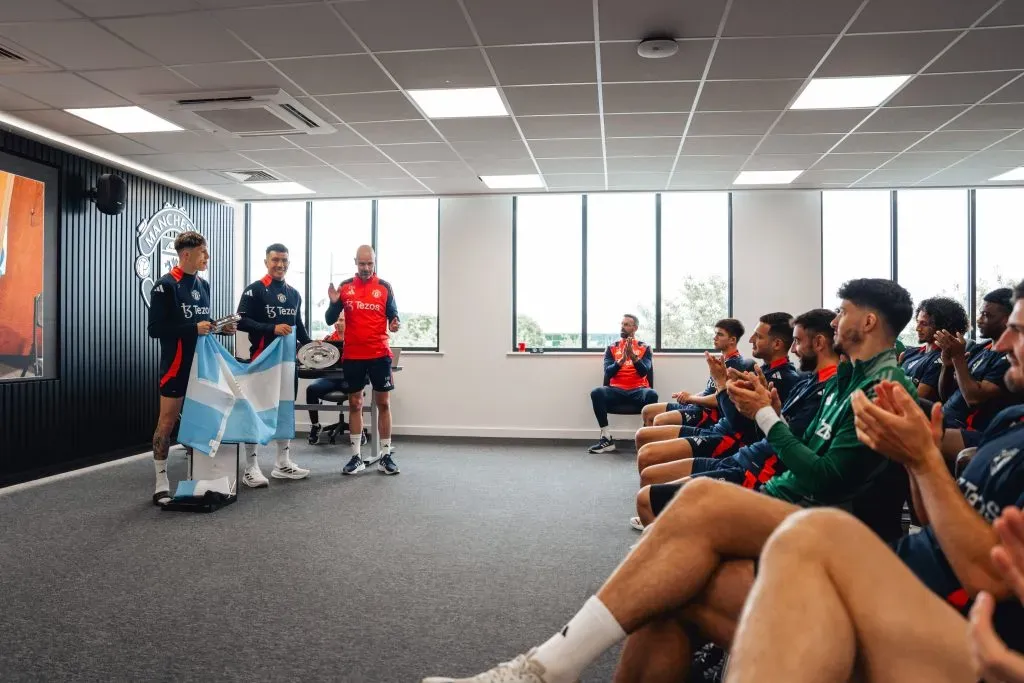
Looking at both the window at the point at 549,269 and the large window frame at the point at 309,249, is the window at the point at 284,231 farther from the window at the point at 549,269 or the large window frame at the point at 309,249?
the window at the point at 549,269

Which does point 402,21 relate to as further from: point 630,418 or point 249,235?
point 249,235

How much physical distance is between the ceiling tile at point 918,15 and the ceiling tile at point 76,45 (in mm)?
3762

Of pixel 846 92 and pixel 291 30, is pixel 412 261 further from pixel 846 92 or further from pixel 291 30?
pixel 846 92

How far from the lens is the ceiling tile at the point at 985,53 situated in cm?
333

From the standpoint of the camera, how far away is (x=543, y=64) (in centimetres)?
377

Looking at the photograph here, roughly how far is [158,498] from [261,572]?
1.61 meters

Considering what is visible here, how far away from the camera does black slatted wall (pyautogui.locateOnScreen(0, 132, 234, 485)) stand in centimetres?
482

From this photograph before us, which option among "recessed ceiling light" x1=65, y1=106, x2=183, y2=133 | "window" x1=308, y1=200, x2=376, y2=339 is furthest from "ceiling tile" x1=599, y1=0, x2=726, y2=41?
"window" x1=308, y1=200, x2=376, y2=339

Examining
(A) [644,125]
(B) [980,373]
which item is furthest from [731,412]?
(A) [644,125]

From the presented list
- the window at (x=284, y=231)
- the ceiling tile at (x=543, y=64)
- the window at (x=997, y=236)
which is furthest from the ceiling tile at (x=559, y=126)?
the window at (x=997, y=236)

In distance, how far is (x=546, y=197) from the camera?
7.21m

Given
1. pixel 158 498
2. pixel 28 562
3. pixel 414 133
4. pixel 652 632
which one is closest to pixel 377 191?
pixel 414 133

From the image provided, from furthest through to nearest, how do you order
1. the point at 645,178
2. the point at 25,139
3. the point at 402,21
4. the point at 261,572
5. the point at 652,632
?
the point at 645,178 < the point at 25,139 < the point at 402,21 < the point at 261,572 < the point at 652,632

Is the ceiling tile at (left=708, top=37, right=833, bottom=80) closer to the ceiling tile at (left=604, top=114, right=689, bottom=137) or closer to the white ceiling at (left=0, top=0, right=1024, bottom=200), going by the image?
the white ceiling at (left=0, top=0, right=1024, bottom=200)
